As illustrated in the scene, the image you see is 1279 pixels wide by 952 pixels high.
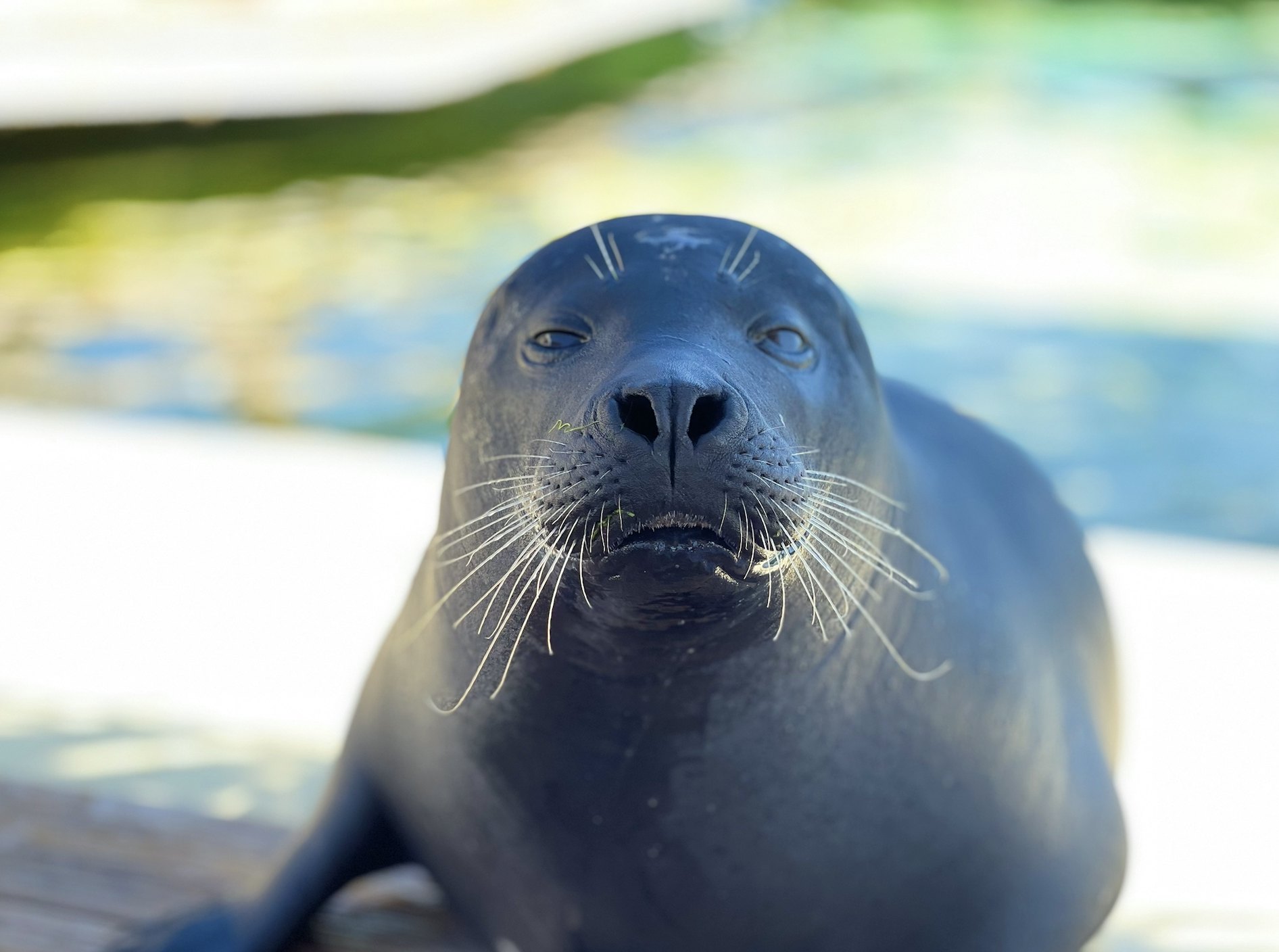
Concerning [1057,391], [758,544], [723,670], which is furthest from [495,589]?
[1057,391]

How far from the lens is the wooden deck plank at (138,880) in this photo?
2846 mm

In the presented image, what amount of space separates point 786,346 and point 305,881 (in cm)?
126

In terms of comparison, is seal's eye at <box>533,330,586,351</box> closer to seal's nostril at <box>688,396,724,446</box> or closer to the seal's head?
the seal's head

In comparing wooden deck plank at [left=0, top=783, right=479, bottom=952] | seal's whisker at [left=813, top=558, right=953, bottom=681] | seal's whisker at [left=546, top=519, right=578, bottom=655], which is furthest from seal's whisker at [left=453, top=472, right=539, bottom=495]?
wooden deck plank at [left=0, top=783, right=479, bottom=952]

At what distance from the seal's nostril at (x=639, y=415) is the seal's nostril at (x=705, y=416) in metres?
0.04

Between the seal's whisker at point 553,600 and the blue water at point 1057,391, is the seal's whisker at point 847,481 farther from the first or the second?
the blue water at point 1057,391

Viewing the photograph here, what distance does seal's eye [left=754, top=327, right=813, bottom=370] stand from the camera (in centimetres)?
207

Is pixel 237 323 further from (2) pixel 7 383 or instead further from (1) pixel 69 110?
(1) pixel 69 110

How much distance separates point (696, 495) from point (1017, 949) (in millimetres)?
917

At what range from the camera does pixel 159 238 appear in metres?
13.3

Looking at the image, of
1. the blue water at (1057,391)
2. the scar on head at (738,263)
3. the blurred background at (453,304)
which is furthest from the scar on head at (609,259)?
the blue water at (1057,391)

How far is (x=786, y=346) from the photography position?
2090 millimetres

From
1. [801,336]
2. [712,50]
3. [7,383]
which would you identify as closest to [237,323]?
[7,383]

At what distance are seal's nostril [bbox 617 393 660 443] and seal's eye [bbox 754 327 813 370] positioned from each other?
1.11ft
